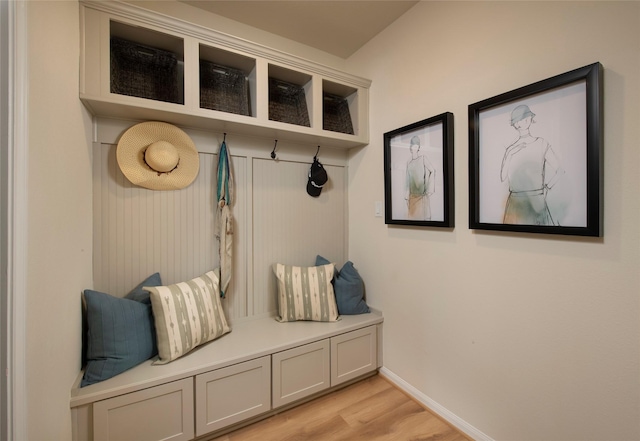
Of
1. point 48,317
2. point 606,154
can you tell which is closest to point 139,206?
point 48,317

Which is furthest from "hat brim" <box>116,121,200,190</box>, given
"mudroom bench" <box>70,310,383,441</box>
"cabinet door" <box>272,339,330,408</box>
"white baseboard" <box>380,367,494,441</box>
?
"white baseboard" <box>380,367,494,441</box>

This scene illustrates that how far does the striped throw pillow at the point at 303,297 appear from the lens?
6.31 ft

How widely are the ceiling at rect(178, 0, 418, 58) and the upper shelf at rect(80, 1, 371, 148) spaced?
32cm

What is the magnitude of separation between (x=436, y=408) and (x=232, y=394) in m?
1.22

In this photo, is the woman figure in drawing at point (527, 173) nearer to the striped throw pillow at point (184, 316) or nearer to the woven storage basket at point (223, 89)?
the woven storage basket at point (223, 89)

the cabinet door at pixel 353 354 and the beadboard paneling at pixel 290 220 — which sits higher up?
the beadboard paneling at pixel 290 220

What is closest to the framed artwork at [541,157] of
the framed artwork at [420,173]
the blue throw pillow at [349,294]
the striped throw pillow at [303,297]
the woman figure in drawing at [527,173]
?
the woman figure in drawing at [527,173]

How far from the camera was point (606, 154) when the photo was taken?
3.36ft

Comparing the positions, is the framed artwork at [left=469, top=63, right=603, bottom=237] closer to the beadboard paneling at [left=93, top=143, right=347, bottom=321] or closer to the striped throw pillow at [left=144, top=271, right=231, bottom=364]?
the beadboard paneling at [left=93, top=143, right=347, bottom=321]

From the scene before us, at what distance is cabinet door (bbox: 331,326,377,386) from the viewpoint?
71.9 inches

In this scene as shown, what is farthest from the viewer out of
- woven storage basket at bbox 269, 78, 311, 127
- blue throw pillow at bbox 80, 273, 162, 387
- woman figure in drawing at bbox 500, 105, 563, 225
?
woven storage basket at bbox 269, 78, 311, 127

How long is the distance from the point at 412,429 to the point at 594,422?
2.72ft

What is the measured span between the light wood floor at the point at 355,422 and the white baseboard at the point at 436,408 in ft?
0.10

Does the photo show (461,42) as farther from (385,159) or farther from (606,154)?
(606,154)
